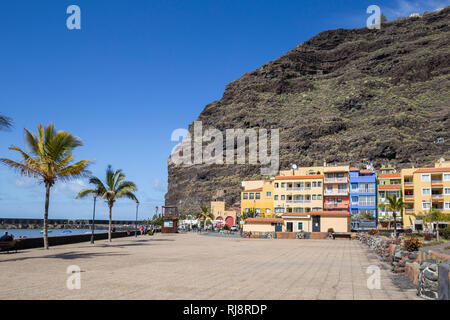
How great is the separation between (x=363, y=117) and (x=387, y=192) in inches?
2958

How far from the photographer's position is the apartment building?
251ft

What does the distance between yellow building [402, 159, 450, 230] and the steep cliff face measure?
3998cm

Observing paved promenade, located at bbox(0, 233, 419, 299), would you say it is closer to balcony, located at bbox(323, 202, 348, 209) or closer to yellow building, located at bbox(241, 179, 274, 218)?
balcony, located at bbox(323, 202, 348, 209)

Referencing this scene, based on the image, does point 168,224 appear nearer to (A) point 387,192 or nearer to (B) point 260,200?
(B) point 260,200

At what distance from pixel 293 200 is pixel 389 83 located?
378 feet

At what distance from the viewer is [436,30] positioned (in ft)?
623

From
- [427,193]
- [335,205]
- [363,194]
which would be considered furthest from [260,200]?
[427,193]

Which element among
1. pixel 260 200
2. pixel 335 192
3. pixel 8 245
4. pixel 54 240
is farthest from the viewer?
pixel 260 200

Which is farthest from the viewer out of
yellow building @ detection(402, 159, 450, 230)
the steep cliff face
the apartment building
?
the steep cliff face

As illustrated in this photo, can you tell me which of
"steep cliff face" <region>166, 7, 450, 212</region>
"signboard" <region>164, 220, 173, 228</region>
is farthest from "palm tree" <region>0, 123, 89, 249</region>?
"steep cliff face" <region>166, 7, 450, 212</region>

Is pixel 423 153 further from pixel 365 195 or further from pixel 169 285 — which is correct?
pixel 169 285

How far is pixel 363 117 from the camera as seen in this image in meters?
148

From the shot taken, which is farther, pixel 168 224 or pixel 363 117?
pixel 363 117

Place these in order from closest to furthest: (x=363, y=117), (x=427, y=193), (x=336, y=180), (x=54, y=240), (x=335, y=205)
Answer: (x=54, y=240) → (x=427, y=193) → (x=335, y=205) → (x=336, y=180) → (x=363, y=117)
